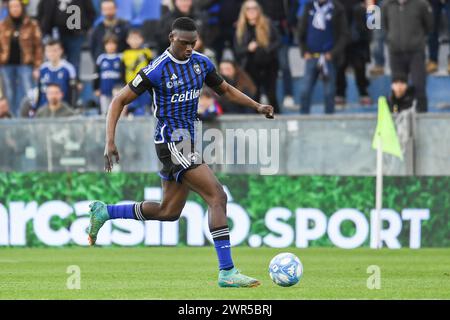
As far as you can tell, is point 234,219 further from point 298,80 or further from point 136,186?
point 298,80

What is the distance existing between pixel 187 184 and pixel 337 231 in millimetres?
7609

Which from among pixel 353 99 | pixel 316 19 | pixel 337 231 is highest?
pixel 316 19

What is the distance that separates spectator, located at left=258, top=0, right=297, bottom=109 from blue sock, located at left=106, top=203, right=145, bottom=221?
30.4 feet

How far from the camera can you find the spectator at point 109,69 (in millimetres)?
21719

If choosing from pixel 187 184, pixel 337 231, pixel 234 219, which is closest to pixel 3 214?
pixel 234 219

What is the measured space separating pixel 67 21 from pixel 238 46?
3740 millimetres

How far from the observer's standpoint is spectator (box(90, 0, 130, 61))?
72.5ft

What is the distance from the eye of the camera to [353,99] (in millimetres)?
22734

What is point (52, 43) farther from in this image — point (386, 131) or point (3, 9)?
point (386, 131)

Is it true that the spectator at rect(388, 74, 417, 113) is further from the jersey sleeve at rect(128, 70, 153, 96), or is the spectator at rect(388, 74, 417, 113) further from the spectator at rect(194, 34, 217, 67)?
the jersey sleeve at rect(128, 70, 153, 96)

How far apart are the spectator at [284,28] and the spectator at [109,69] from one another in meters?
2.81

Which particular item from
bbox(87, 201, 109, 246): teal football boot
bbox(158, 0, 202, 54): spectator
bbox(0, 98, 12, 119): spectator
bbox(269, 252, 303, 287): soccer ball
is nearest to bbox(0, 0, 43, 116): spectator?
bbox(0, 98, 12, 119): spectator

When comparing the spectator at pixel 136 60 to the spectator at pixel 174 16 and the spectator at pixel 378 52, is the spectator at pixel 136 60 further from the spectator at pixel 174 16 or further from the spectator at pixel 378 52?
the spectator at pixel 378 52

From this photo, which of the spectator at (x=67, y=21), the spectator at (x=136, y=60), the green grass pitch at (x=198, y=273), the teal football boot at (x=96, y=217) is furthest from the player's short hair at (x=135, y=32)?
the teal football boot at (x=96, y=217)
